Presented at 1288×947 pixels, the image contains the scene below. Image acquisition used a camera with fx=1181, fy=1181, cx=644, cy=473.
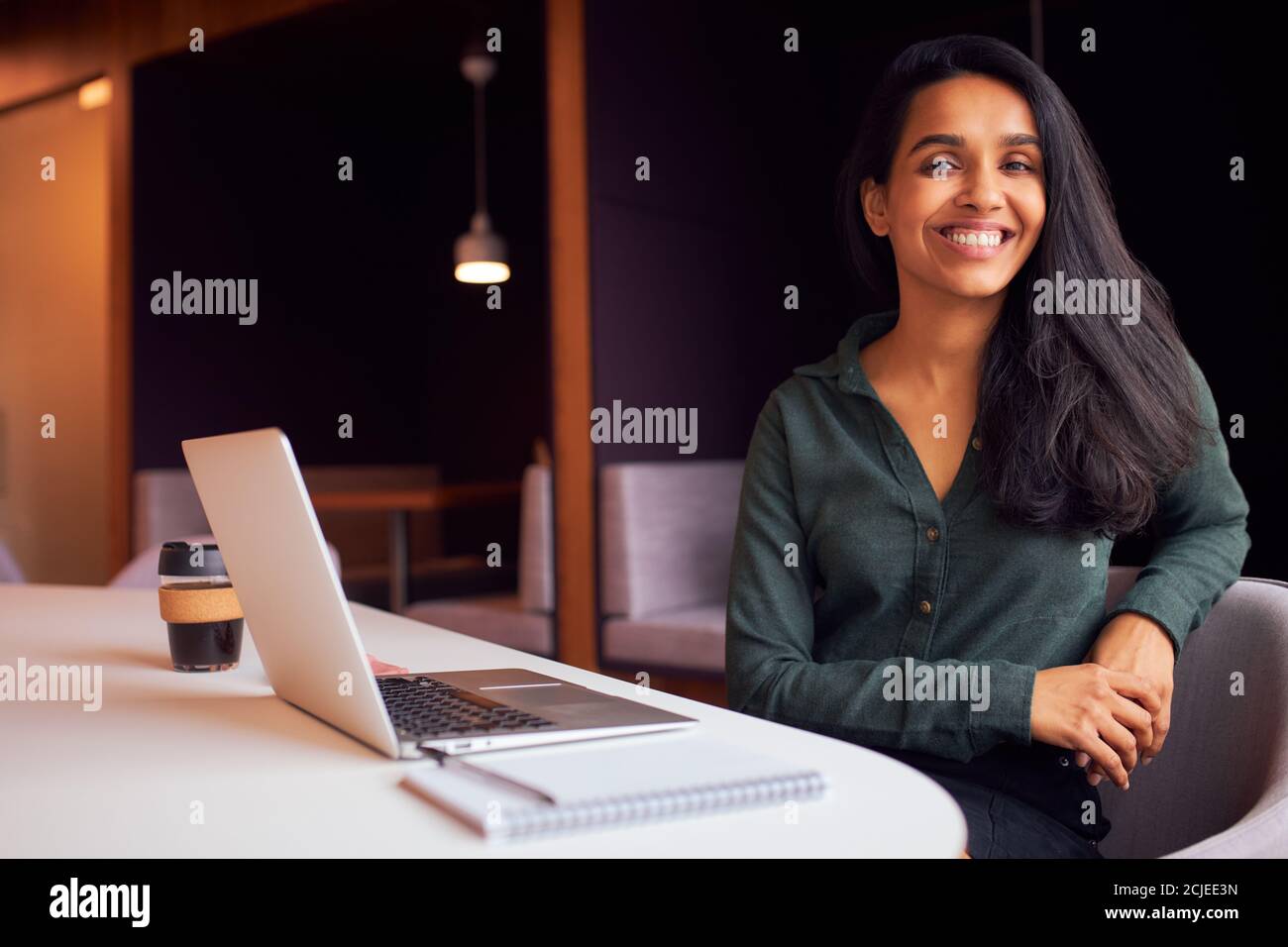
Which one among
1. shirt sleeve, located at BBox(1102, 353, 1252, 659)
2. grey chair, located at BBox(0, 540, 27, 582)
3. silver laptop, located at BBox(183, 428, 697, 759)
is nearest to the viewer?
silver laptop, located at BBox(183, 428, 697, 759)

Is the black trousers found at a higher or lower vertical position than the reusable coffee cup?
lower

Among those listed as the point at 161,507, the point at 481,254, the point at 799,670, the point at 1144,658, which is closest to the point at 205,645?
the point at 799,670

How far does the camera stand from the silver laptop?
0.86 m

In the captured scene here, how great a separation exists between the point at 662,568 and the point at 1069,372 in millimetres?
2414

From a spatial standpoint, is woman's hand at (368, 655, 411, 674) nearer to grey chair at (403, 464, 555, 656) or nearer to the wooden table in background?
grey chair at (403, 464, 555, 656)

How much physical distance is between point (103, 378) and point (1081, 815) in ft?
17.3

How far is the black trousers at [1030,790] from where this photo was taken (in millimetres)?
1261

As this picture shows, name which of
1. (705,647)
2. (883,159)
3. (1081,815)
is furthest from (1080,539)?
(705,647)

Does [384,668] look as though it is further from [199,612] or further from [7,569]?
[7,569]

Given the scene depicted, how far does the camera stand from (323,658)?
93 centimetres

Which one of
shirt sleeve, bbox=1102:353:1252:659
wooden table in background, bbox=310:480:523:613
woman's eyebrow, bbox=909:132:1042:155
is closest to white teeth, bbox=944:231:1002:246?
woman's eyebrow, bbox=909:132:1042:155

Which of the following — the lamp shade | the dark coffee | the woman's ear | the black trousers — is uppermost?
the lamp shade
